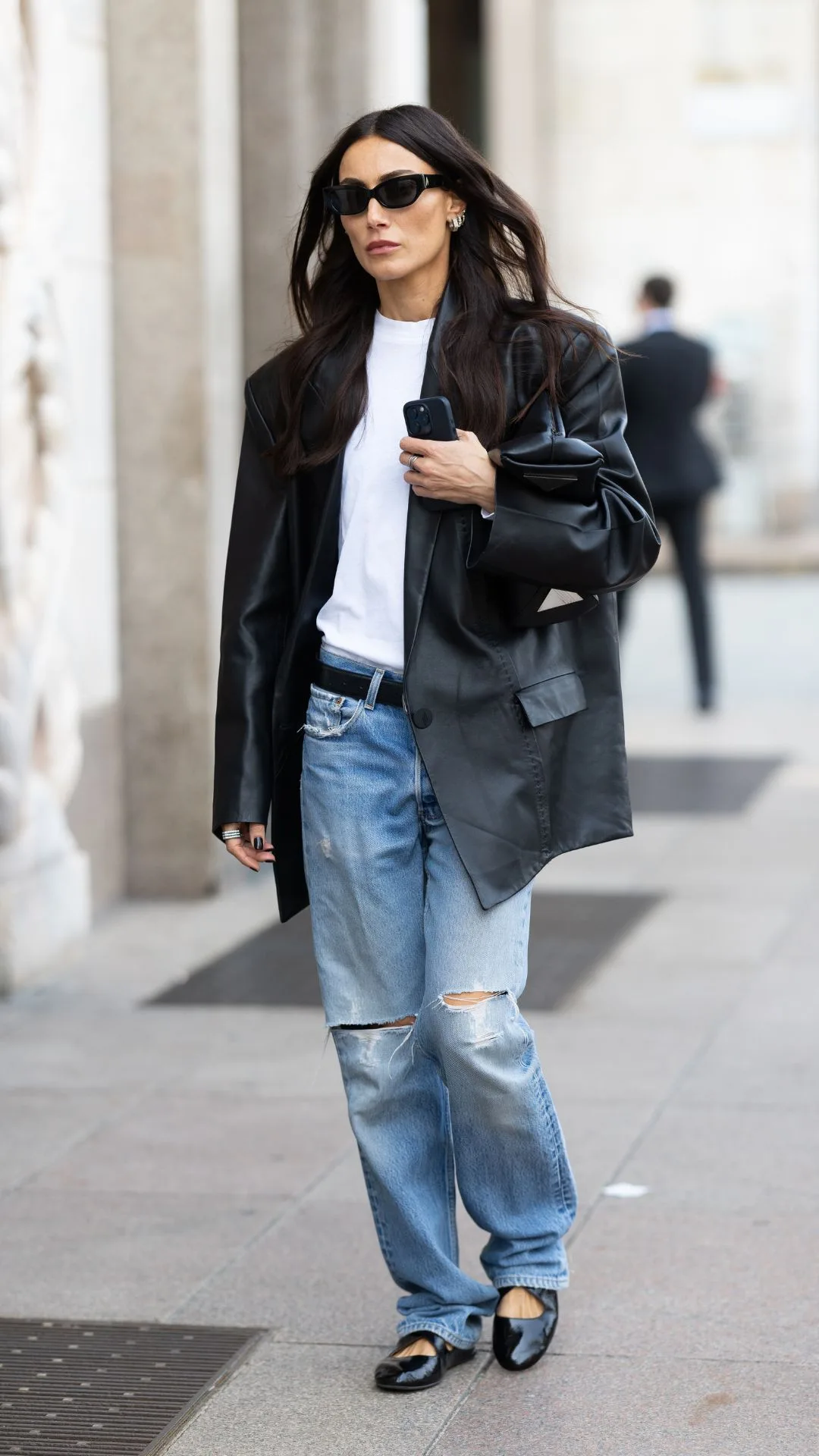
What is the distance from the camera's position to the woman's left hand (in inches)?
133

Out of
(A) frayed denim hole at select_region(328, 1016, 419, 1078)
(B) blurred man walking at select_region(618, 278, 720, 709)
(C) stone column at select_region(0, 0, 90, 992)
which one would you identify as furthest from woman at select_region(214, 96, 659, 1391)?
(B) blurred man walking at select_region(618, 278, 720, 709)

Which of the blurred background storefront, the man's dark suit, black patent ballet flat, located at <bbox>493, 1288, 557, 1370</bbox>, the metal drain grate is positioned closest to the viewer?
the metal drain grate

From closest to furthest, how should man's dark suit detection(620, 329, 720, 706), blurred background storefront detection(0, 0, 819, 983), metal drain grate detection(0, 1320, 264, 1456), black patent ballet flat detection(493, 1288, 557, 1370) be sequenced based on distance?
metal drain grate detection(0, 1320, 264, 1456) → black patent ballet flat detection(493, 1288, 557, 1370) → blurred background storefront detection(0, 0, 819, 983) → man's dark suit detection(620, 329, 720, 706)

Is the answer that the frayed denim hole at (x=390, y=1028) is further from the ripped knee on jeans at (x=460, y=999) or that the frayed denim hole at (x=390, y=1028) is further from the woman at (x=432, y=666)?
the ripped knee on jeans at (x=460, y=999)

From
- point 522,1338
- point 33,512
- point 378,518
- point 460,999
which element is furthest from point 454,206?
point 33,512

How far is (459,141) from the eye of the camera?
355 centimetres

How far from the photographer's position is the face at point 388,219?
11.4ft

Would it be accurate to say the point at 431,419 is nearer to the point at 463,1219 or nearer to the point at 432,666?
the point at 432,666

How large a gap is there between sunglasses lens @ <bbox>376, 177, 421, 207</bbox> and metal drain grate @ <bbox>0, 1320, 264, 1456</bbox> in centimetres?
195

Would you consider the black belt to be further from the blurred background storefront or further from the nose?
the blurred background storefront

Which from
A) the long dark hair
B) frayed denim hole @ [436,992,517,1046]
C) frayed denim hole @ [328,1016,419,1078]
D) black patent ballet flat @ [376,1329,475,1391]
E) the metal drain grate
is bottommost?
the metal drain grate

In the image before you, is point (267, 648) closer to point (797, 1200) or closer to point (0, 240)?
point (797, 1200)

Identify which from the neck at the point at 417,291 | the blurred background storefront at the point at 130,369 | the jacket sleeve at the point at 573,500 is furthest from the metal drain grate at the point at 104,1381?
the blurred background storefront at the point at 130,369

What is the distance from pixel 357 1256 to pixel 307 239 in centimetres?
194
